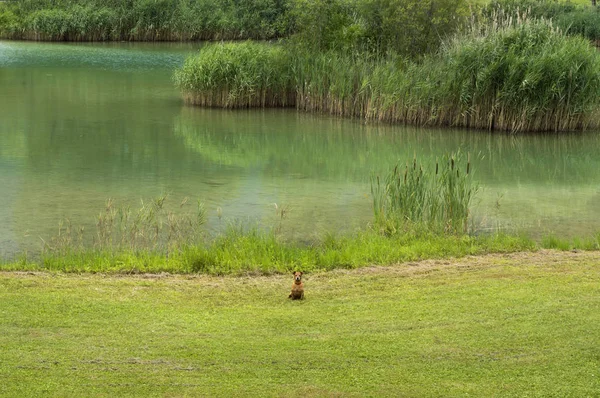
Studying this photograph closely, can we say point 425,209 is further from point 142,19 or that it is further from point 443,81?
point 142,19

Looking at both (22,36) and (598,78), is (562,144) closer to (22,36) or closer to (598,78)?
(598,78)

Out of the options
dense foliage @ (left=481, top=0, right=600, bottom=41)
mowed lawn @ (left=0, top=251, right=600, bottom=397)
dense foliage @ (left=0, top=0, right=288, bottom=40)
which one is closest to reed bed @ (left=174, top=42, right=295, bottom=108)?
dense foliage @ (left=481, top=0, right=600, bottom=41)

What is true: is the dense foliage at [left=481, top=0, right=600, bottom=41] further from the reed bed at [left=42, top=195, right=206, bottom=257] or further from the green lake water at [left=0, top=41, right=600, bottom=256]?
the reed bed at [left=42, top=195, right=206, bottom=257]

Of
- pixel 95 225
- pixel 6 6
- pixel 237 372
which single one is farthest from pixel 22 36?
pixel 237 372

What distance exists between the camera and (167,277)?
906cm

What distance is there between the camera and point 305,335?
6.83 meters

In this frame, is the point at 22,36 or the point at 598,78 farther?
the point at 22,36

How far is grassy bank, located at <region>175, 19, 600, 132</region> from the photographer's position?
21.2 metres

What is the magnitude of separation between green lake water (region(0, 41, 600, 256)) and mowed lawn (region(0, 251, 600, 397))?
3.26 meters

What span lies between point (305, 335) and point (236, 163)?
11170mm

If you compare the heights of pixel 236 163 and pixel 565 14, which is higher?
pixel 565 14

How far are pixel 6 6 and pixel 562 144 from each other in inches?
1368

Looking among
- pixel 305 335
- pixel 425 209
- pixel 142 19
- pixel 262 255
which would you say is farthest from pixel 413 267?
pixel 142 19

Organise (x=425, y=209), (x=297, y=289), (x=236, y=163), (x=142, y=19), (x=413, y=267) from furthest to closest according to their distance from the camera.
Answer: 1. (x=142, y=19)
2. (x=236, y=163)
3. (x=425, y=209)
4. (x=413, y=267)
5. (x=297, y=289)
